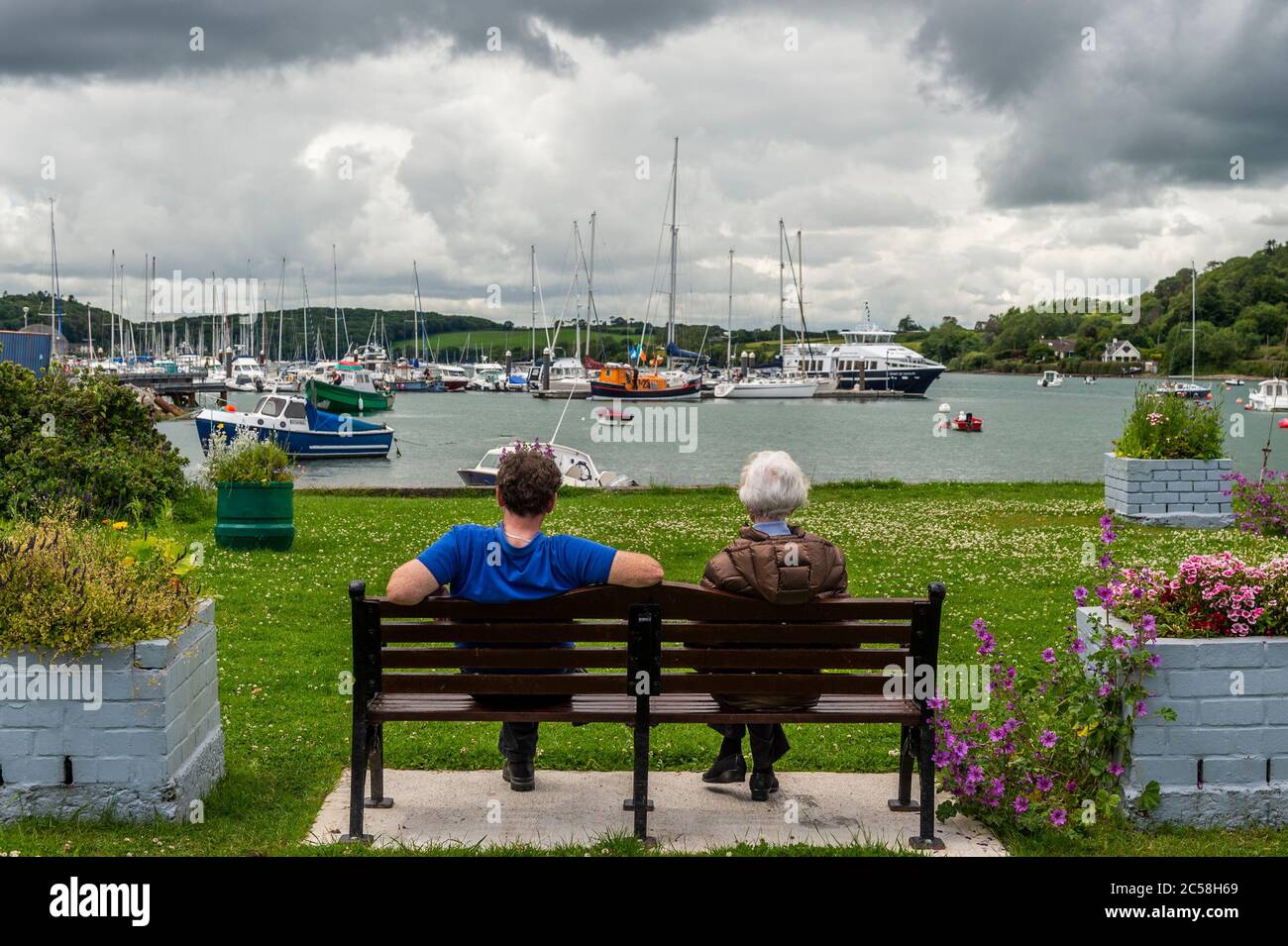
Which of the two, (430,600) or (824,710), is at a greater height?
(430,600)

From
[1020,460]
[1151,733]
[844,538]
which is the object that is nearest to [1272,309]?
[1020,460]

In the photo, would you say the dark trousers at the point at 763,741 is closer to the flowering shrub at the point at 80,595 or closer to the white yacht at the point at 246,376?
the flowering shrub at the point at 80,595

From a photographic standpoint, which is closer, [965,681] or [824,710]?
[824,710]

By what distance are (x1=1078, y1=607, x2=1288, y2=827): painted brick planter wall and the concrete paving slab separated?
0.81 m

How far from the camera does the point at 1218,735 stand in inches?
203

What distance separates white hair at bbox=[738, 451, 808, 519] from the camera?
5.30 metres

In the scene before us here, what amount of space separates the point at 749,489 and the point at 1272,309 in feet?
508

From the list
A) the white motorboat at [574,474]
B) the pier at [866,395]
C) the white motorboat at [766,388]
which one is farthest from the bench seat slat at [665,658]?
the pier at [866,395]

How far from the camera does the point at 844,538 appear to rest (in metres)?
15.1

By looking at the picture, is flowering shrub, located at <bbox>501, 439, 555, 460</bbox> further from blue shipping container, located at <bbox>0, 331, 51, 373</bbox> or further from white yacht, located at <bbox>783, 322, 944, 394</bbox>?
white yacht, located at <bbox>783, 322, 944, 394</bbox>

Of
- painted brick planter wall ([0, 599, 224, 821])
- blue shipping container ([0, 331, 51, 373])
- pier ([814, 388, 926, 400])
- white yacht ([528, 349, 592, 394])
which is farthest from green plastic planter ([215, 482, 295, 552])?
pier ([814, 388, 926, 400])

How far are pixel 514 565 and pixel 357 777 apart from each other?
A: 1.10m
